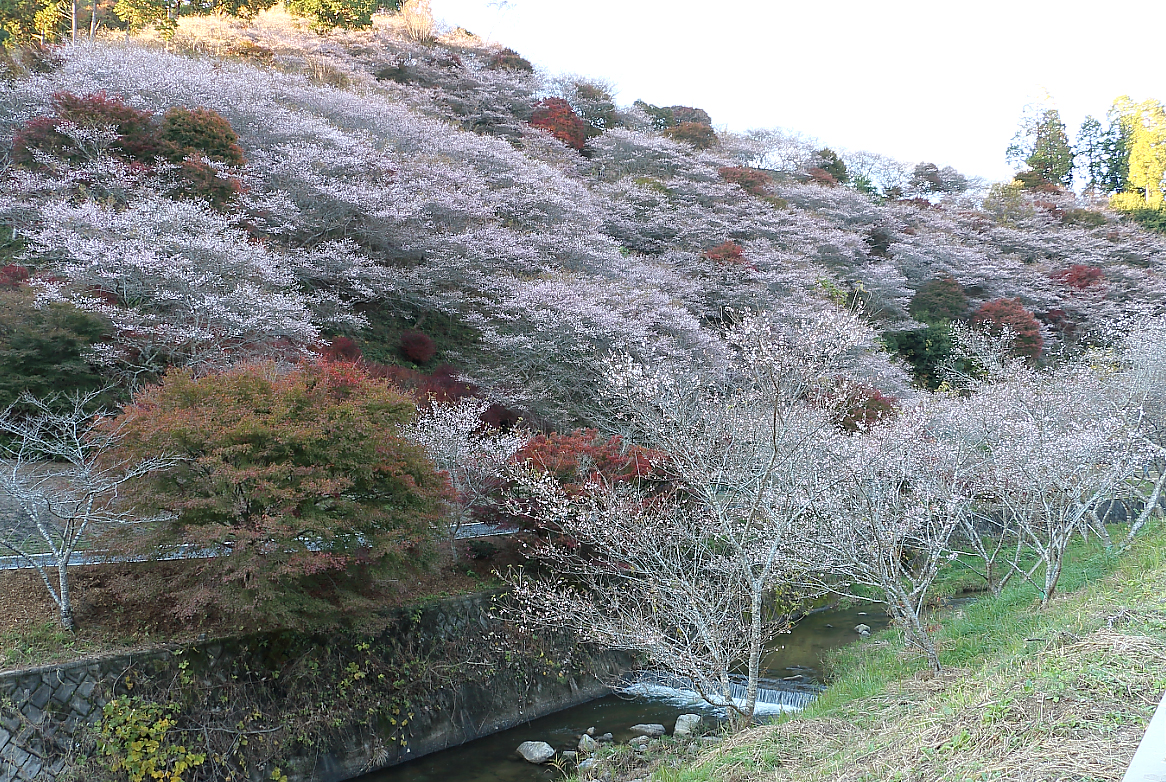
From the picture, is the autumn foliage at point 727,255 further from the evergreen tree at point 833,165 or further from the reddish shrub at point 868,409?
the evergreen tree at point 833,165

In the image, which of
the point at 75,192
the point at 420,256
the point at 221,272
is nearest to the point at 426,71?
the point at 420,256

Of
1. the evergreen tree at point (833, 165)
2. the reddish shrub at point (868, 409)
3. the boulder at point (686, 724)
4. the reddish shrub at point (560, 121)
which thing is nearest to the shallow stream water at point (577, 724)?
the boulder at point (686, 724)

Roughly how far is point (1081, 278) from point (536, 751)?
3382 centimetres

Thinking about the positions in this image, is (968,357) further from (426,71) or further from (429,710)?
(426,71)

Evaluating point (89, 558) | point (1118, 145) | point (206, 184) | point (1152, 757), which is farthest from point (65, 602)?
point (1118, 145)

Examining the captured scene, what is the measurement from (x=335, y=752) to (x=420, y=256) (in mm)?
13000

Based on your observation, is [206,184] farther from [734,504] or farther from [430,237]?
[734,504]

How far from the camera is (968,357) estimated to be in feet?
79.3

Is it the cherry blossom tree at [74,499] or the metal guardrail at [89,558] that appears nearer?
the cherry blossom tree at [74,499]

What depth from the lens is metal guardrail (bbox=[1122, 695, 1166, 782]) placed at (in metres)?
1.96

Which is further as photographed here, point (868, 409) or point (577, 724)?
point (868, 409)

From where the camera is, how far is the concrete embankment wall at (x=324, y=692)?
6750 mm

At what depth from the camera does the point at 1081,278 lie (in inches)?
1236

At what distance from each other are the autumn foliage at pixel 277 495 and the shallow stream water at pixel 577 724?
2299 millimetres
